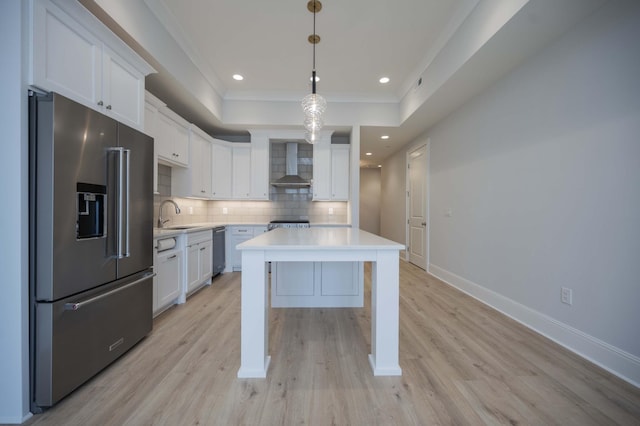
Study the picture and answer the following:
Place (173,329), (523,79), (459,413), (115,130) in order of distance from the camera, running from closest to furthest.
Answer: (459,413)
(115,130)
(173,329)
(523,79)

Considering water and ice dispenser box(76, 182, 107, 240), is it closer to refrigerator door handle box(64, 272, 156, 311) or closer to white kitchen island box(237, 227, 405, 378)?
refrigerator door handle box(64, 272, 156, 311)

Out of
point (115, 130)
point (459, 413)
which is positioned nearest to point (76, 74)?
point (115, 130)

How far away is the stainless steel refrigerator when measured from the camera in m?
1.31

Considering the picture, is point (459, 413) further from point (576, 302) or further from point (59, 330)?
point (59, 330)

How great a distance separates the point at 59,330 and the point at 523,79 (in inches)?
160

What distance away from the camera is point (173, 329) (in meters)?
2.29

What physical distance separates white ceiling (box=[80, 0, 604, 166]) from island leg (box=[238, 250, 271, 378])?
213cm

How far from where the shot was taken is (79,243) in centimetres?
144

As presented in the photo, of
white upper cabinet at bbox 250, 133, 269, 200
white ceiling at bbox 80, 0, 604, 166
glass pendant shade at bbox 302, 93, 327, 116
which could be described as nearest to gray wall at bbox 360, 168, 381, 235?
white ceiling at bbox 80, 0, 604, 166

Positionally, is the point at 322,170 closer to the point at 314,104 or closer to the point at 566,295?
the point at 314,104

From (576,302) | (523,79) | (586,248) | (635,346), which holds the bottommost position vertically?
(635,346)

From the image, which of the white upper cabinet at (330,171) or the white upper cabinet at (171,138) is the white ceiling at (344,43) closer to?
the white upper cabinet at (171,138)

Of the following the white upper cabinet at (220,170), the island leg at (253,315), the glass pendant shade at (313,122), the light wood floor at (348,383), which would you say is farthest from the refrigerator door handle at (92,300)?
the white upper cabinet at (220,170)

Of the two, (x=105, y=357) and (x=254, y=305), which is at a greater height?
(x=254, y=305)
